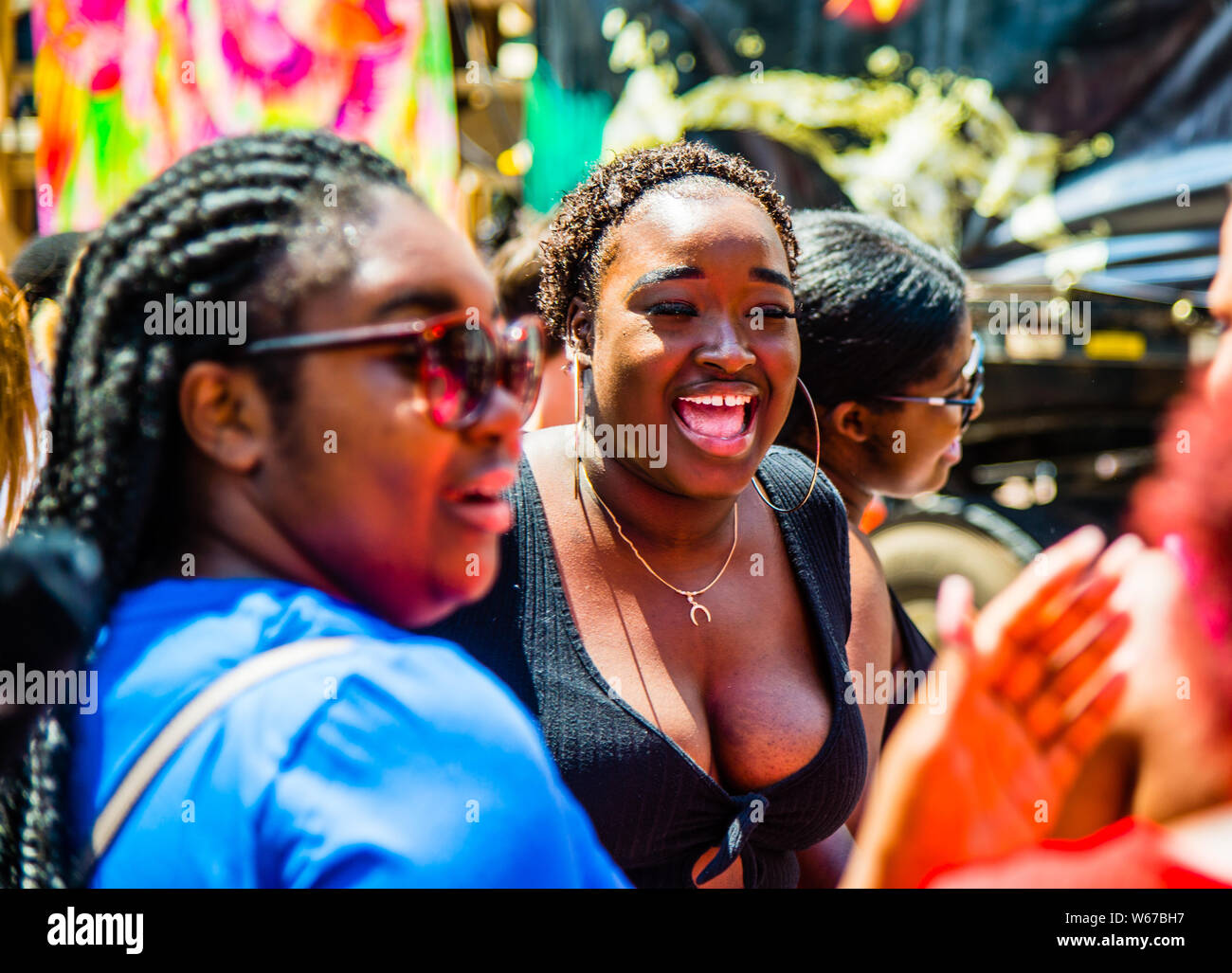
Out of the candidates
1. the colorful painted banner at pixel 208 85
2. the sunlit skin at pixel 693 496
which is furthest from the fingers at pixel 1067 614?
the colorful painted banner at pixel 208 85

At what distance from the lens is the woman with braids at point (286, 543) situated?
3.18 feet

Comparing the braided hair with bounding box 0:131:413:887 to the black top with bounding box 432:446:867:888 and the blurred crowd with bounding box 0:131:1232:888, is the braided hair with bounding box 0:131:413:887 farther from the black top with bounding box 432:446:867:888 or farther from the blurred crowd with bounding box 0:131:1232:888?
the black top with bounding box 432:446:867:888

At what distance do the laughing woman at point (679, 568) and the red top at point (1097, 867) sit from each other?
636 millimetres

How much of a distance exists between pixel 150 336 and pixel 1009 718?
3.19ft

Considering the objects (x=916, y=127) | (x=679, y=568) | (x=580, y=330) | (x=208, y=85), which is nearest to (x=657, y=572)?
(x=679, y=568)

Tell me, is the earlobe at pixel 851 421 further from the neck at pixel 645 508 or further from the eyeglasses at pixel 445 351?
the eyeglasses at pixel 445 351

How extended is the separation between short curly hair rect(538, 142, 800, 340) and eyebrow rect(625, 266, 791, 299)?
5.4 inches

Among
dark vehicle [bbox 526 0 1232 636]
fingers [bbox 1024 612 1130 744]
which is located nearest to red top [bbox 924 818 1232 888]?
fingers [bbox 1024 612 1130 744]

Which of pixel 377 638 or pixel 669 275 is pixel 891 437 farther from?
pixel 377 638

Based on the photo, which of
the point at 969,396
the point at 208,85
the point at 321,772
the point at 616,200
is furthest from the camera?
the point at 208,85

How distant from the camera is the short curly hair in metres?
2.20

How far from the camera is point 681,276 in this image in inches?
80.7
